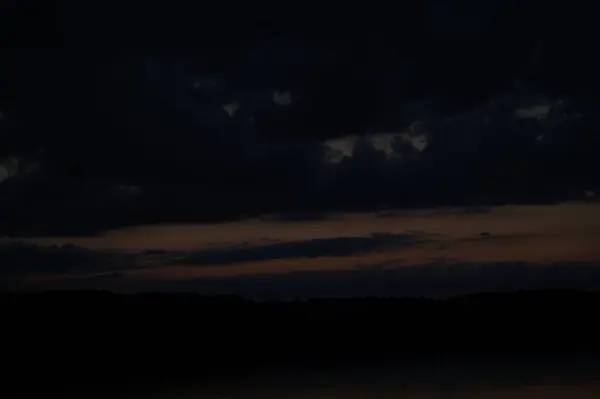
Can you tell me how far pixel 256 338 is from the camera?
172 feet

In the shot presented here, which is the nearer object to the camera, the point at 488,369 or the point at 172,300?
the point at 488,369

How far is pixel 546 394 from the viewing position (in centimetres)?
2764

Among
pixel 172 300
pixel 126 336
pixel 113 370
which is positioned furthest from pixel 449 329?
pixel 113 370

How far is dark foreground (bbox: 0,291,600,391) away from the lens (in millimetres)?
38594

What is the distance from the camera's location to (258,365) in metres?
41.2

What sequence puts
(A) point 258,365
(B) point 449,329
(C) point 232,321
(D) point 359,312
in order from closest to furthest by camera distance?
(A) point 258,365 → (C) point 232,321 → (B) point 449,329 → (D) point 359,312

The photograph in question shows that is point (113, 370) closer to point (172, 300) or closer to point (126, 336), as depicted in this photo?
point (126, 336)

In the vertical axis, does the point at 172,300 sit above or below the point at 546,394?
above

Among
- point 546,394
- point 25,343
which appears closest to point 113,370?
point 25,343

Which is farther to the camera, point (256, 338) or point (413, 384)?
point (256, 338)

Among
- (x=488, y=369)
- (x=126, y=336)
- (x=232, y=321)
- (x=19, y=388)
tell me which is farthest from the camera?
(x=232, y=321)

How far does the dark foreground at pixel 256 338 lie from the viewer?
3859cm

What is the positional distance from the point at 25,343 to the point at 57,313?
25.7 feet

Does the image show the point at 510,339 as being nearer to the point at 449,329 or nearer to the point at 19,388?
the point at 449,329
